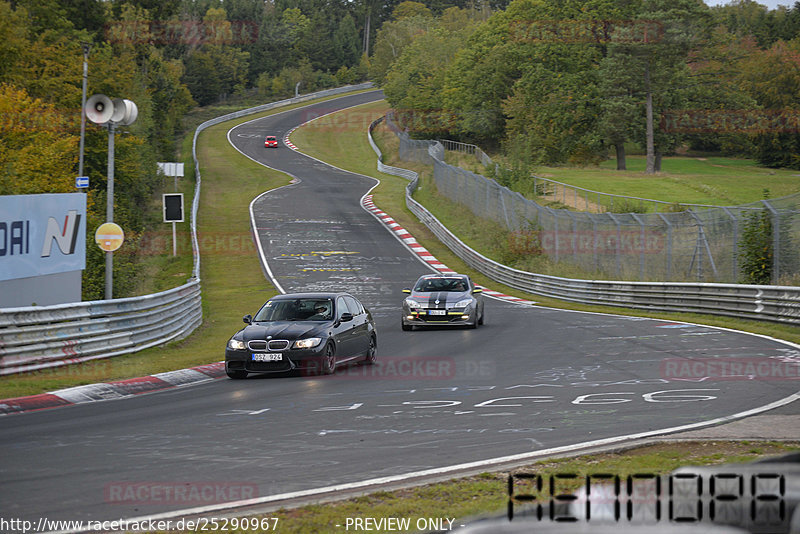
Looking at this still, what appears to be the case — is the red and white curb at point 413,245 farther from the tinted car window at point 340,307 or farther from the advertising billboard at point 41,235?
the advertising billboard at point 41,235

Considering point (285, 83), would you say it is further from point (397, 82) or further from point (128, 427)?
point (128, 427)

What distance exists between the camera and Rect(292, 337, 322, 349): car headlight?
1535cm

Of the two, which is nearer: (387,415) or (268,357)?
(387,415)

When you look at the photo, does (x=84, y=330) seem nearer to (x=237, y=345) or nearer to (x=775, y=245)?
(x=237, y=345)

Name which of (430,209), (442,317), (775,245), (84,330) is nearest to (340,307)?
(84,330)

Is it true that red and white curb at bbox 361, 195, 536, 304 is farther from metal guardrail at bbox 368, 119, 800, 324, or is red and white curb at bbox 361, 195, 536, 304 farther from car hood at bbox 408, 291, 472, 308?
car hood at bbox 408, 291, 472, 308

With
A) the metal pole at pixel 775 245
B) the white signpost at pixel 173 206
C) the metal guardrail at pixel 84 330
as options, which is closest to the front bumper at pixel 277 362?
the metal guardrail at pixel 84 330

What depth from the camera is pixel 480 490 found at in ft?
22.2

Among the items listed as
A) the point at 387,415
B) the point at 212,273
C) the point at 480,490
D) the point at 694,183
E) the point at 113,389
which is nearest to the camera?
the point at 480,490

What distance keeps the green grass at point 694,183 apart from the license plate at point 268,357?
131ft

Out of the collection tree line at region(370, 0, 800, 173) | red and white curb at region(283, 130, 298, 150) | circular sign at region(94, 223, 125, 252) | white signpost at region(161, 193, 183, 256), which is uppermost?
tree line at region(370, 0, 800, 173)

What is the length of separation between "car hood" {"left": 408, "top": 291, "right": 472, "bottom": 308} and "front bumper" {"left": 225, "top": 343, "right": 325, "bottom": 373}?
8.52 m

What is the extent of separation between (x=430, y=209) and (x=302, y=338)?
42.0 metres

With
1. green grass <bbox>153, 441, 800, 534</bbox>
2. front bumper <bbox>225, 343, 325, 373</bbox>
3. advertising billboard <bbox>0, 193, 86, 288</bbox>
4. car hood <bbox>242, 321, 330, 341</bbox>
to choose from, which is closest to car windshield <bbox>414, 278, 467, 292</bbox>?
car hood <bbox>242, 321, 330, 341</bbox>
